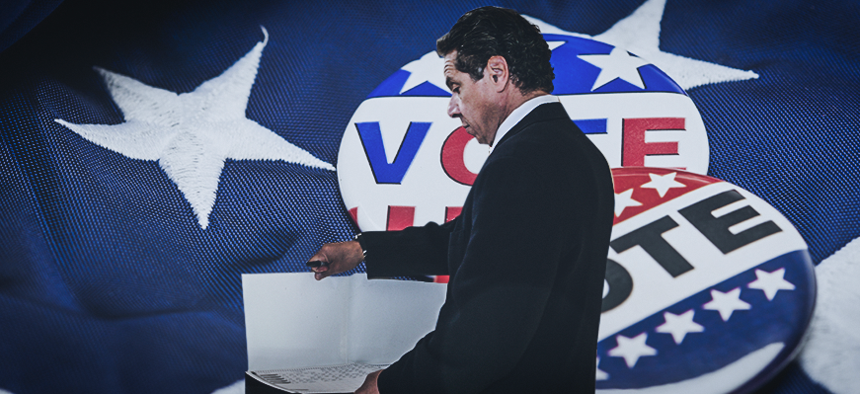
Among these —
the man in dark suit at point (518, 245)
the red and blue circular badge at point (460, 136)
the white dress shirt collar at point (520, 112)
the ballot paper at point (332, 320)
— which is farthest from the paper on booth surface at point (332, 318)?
the white dress shirt collar at point (520, 112)

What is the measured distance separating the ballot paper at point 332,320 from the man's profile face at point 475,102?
335 mm

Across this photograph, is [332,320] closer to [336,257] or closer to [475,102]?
[336,257]

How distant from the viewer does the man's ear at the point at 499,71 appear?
2.88 ft

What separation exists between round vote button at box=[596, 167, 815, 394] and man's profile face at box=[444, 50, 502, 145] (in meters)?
0.31

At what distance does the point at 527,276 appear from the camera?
0.65m

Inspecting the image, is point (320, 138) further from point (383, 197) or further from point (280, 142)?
point (383, 197)

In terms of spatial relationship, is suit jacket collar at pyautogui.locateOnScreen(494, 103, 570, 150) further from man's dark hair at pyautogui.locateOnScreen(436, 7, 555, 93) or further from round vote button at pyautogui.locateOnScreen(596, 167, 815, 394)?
round vote button at pyautogui.locateOnScreen(596, 167, 815, 394)

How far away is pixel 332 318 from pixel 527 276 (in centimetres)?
51

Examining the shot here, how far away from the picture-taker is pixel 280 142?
4.25 ft

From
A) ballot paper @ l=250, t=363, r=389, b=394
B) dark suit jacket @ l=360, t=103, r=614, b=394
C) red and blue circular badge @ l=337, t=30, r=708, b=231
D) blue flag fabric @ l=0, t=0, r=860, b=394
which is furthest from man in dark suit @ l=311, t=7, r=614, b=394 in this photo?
blue flag fabric @ l=0, t=0, r=860, b=394


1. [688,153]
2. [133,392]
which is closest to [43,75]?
[133,392]

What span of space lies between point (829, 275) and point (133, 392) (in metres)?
1.38

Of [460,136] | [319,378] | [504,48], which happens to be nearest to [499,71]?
[504,48]

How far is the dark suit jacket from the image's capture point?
65 centimetres
